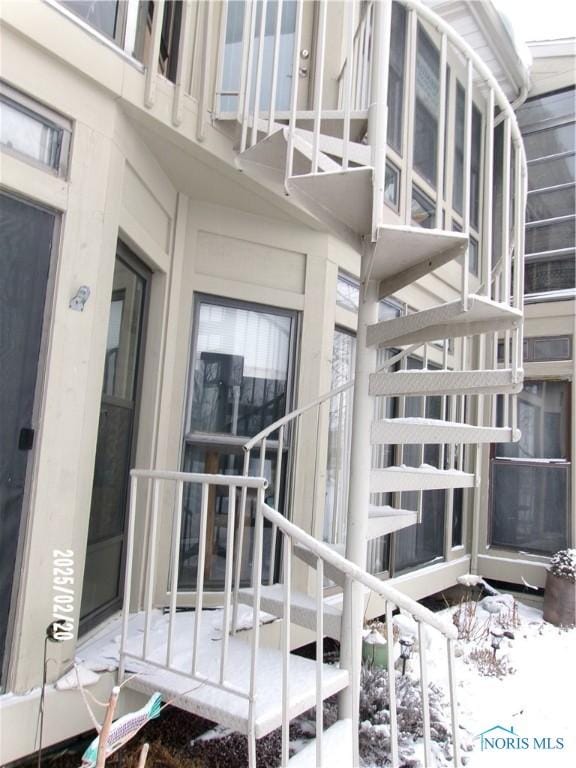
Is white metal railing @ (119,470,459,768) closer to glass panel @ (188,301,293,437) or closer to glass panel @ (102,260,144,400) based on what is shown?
glass panel @ (102,260,144,400)

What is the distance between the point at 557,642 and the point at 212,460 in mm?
2860

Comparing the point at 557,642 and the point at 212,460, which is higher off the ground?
the point at 212,460

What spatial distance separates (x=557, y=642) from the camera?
3.74 m

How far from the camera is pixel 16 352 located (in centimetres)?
180

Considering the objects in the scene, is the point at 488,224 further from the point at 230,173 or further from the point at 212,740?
the point at 212,740

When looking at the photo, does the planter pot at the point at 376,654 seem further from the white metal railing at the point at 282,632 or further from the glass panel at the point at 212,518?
the white metal railing at the point at 282,632

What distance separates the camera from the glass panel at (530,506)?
15.5ft

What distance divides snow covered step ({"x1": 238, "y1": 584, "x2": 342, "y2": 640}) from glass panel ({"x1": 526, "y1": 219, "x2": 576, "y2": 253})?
171 inches

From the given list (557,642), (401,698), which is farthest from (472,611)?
(401,698)

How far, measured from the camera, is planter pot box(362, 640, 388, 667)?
9.36 feet

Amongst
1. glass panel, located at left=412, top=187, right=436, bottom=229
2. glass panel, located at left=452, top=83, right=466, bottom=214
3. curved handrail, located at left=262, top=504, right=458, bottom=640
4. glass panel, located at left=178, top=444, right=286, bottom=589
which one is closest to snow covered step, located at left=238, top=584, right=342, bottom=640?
curved handrail, located at left=262, top=504, right=458, bottom=640

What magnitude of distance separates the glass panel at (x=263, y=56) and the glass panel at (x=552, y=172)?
3.31 metres

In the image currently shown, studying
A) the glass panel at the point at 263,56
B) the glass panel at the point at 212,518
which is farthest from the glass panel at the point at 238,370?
the glass panel at the point at 263,56

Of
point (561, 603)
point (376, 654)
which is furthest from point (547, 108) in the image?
point (376, 654)
